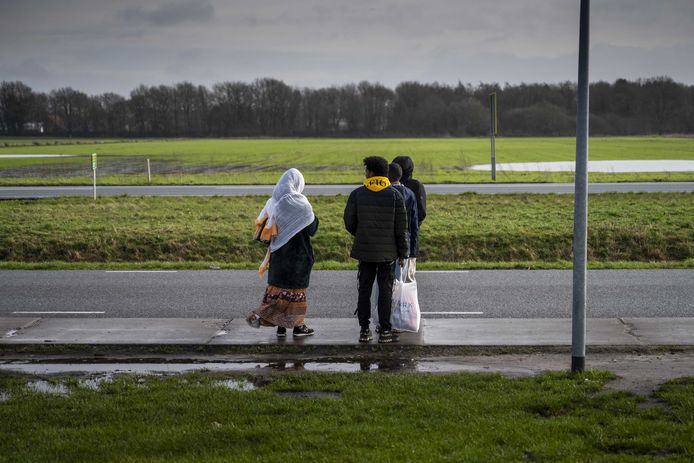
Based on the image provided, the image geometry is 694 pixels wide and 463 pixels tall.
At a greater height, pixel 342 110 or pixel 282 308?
pixel 342 110

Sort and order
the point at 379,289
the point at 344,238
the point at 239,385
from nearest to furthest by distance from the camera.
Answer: the point at 239,385, the point at 379,289, the point at 344,238

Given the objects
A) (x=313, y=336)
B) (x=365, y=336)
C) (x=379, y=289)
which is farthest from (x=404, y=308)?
(x=313, y=336)

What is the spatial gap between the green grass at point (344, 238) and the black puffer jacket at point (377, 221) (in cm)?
562

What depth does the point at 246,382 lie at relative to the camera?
674 cm

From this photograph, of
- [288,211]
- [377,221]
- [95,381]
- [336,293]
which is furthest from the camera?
[336,293]

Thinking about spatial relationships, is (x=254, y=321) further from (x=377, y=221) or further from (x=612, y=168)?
(x=612, y=168)

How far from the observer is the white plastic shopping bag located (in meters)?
8.29

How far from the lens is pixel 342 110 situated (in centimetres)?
16938

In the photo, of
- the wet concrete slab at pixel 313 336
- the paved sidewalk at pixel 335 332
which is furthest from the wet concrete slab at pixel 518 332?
the wet concrete slab at pixel 313 336

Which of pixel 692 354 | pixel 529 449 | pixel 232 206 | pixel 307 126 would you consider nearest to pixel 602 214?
pixel 232 206

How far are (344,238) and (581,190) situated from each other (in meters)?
9.50

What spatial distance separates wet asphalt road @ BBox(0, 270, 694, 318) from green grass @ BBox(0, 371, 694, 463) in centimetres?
331

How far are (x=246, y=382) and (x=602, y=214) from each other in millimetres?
12856

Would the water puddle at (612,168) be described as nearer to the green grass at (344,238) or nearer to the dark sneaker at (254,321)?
the green grass at (344,238)
